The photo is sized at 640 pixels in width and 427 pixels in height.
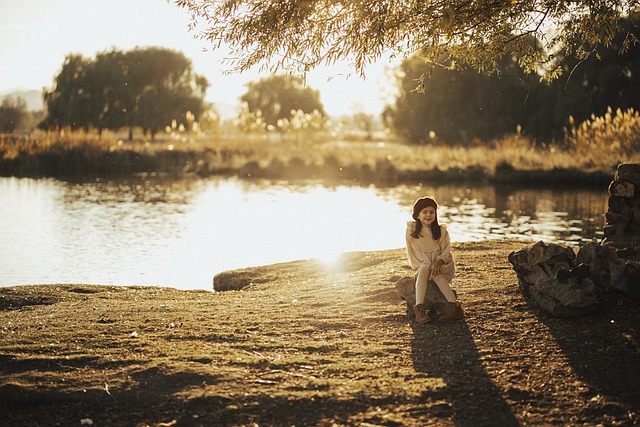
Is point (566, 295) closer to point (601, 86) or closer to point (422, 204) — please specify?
point (422, 204)

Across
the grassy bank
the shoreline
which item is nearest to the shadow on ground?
the grassy bank

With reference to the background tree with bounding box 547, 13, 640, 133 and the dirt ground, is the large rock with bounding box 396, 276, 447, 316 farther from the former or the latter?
the background tree with bounding box 547, 13, 640, 133

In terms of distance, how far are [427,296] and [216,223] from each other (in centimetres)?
1347

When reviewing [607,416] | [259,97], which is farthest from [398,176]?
[259,97]

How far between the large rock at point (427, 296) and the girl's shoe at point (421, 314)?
0.11 meters

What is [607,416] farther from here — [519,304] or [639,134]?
[639,134]

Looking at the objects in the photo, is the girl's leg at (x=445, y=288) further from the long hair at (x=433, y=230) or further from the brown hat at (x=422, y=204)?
the brown hat at (x=422, y=204)

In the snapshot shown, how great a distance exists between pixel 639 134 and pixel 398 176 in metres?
10.3

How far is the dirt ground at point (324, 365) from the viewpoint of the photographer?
511 cm

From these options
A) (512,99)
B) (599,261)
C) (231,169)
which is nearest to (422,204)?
(599,261)

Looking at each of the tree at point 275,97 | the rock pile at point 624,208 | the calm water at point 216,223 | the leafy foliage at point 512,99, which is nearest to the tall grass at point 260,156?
the calm water at point 216,223

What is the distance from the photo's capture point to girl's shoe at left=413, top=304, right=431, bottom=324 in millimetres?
7070

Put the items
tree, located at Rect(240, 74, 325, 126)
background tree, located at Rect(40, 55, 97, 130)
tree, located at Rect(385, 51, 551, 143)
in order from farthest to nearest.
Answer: tree, located at Rect(240, 74, 325, 126) → background tree, located at Rect(40, 55, 97, 130) → tree, located at Rect(385, 51, 551, 143)

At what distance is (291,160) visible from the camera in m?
35.2
